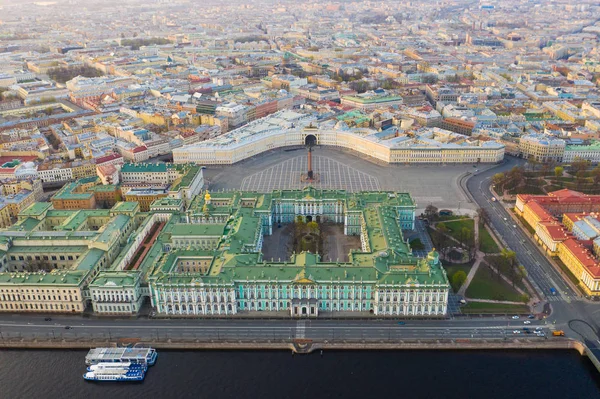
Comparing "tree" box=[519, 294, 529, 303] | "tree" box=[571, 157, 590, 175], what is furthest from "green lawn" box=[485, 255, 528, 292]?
"tree" box=[571, 157, 590, 175]

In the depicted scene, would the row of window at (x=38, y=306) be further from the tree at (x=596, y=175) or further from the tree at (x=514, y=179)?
the tree at (x=596, y=175)

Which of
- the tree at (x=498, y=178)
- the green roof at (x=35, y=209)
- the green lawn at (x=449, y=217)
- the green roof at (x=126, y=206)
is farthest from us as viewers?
the tree at (x=498, y=178)

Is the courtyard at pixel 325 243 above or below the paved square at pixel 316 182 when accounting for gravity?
below

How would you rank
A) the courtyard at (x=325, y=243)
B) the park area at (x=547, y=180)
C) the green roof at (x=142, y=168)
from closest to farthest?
1. the courtyard at (x=325, y=243)
2. the park area at (x=547, y=180)
3. the green roof at (x=142, y=168)

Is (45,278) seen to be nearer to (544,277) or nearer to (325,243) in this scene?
(325,243)

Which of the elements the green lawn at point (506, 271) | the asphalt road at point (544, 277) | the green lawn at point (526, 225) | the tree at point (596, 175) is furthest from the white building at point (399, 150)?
the green lawn at point (506, 271)

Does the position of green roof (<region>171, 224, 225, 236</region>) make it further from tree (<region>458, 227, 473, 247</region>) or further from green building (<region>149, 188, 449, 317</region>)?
tree (<region>458, 227, 473, 247</region>)

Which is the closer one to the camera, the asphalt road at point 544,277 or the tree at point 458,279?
the asphalt road at point 544,277

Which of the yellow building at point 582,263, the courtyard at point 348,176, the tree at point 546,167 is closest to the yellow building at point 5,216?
the courtyard at point 348,176

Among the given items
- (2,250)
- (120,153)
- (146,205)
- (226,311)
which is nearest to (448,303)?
(226,311)
